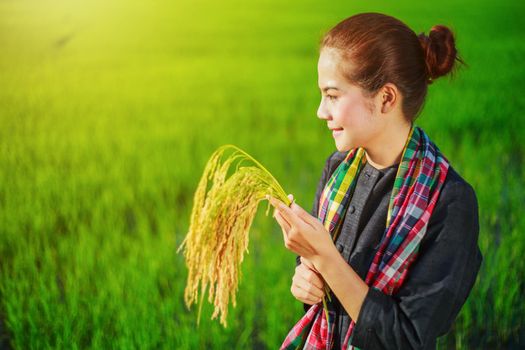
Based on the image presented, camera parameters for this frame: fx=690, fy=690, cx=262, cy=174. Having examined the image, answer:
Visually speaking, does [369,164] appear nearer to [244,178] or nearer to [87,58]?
[244,178]

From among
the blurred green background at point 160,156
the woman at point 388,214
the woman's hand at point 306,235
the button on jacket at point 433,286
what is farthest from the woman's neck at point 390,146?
the blurred green background at point 160,156

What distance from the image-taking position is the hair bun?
148cm

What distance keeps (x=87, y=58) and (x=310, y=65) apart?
2.01 m

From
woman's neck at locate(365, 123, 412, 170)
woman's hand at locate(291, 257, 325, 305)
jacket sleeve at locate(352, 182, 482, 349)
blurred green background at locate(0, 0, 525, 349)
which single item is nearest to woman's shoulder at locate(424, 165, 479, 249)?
jacket sleeve at locate(352, 182, 482, 349)

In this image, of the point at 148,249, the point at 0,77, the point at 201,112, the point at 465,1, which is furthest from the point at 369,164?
the point at 465,1

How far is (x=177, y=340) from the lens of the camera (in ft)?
8.03

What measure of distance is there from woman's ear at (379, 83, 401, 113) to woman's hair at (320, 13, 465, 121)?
0.01 meters

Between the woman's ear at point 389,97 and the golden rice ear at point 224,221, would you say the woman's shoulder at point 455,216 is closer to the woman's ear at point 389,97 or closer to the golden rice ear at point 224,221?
the woman's ear at point 389,97

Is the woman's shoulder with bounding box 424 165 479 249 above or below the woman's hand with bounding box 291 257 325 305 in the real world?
above

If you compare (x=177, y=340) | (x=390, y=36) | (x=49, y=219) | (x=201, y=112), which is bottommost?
(x=177, y=340)

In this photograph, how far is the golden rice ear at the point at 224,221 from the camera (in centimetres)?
146

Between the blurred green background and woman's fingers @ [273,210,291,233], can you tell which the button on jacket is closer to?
woman's fingers @ [273,210,291,233]

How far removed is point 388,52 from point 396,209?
0.33m

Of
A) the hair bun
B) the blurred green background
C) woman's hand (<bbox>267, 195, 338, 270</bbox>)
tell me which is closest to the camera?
woman's hand (<bbox>267, 195, 338, 270</bbox>)
